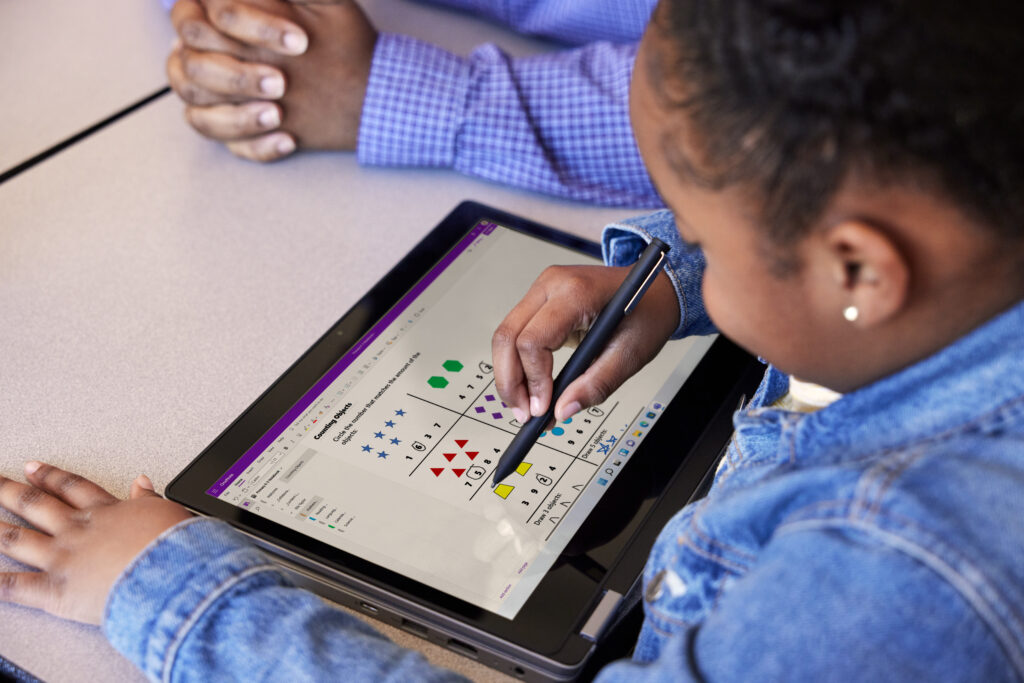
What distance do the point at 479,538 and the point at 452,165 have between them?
0.49 m

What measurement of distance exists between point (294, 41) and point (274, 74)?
1.5 inches

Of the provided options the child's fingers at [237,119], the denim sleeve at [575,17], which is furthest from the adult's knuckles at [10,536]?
the denim sleeve at [575,17]

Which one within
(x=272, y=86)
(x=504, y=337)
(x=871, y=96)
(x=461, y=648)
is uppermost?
(x=871, y=96)

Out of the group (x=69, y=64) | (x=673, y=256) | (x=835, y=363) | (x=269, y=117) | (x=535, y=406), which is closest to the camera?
(x=835, y=363)

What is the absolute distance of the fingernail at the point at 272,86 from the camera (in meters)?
1.02

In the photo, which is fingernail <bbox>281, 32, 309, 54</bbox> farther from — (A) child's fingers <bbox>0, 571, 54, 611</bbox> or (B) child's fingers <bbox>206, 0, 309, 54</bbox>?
(A) child's fingers <bbox>0, 571, 54, 611</bbox>

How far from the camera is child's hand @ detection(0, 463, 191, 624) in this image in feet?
2.10

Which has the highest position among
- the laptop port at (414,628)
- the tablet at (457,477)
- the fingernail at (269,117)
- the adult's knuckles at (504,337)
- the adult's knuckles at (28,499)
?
the fingernail at (269,117)

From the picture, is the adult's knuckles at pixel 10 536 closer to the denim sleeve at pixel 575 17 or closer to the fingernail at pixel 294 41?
the fingernail at pixel 294 41

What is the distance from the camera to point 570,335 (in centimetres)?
81

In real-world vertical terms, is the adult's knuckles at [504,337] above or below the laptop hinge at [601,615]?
above

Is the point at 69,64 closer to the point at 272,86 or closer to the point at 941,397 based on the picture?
the point at 272,86

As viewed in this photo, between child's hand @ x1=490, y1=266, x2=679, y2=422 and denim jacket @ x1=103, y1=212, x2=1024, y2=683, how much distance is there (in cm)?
12

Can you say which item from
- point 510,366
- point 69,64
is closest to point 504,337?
point 510,366
